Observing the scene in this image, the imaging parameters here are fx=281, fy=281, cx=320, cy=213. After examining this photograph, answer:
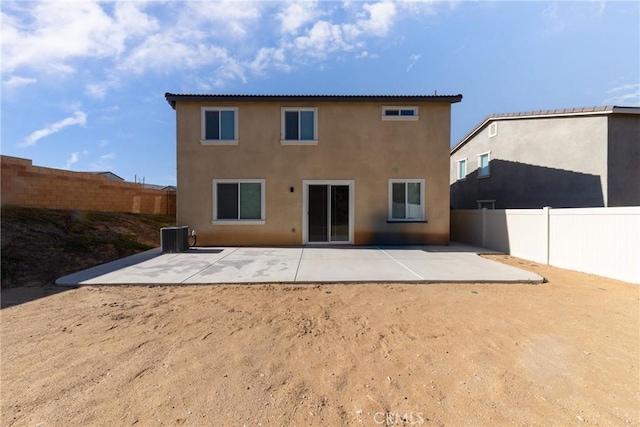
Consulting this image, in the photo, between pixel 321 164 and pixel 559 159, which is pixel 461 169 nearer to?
pixel 559 159

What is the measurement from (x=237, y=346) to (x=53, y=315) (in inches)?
130

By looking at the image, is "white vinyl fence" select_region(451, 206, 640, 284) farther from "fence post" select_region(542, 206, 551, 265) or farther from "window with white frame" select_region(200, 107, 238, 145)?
"window with white frame" select_region(200, 107, 238, 145)

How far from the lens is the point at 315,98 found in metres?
10.7

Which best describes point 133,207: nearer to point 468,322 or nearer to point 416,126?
point 416,126

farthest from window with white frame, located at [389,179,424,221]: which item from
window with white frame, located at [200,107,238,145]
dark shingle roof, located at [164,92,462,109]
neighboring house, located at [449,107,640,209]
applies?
neighboring house, located at [449,107,640,209]

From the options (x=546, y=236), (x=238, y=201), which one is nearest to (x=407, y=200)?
(x=546, y=236)

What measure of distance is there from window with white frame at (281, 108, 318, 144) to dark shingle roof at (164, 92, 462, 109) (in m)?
0.43

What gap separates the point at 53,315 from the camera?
4379mm

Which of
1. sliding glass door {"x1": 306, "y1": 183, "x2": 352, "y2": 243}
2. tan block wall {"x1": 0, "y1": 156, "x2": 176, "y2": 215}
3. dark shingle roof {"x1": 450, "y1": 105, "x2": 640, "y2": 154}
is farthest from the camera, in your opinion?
dark shingle roof {"x1": 450, "y1": 105, "x2": 640, "y2": 154}

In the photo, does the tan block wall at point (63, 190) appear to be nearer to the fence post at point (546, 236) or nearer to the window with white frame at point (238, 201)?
the window with white frame at point (238, 201)

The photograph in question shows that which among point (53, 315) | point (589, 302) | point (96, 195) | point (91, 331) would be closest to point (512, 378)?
point (589, 302)

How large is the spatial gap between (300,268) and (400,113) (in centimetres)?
746

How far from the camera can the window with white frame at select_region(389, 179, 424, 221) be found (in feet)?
36.1

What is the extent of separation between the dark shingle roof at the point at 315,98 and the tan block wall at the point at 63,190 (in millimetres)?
5048
